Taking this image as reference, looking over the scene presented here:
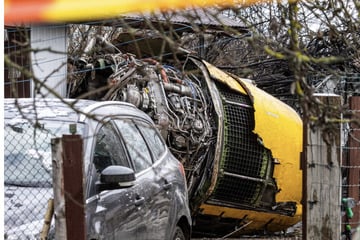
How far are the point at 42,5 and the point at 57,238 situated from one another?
1.45 meters

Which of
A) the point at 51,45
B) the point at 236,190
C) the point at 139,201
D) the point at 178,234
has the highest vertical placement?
the point at 51,45

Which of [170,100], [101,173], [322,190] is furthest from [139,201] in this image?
[170,100]

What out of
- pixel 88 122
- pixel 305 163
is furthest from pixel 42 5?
pixel 305 163

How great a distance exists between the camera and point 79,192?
4.52m

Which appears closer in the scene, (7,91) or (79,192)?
(79,192)

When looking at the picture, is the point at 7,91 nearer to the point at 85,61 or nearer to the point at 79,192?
the point at 85,61

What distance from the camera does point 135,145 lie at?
6.24 meters

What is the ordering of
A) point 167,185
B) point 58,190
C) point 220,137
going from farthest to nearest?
1. point 220,137
2. point 167,185
3. point 58,190

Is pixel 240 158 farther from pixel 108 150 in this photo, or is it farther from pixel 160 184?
pixel 108 150

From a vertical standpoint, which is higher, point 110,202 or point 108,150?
point 108,150

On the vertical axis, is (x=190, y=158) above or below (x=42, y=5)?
below

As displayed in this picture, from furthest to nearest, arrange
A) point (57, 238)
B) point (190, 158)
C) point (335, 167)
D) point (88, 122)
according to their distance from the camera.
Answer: point (190, 158)
point (88, 122)
point (335, 167)
point (57, 238)

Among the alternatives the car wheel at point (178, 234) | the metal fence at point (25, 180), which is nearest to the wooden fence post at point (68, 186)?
the metal fence at point (25, 180)

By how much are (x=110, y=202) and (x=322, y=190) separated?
60.9 inches
